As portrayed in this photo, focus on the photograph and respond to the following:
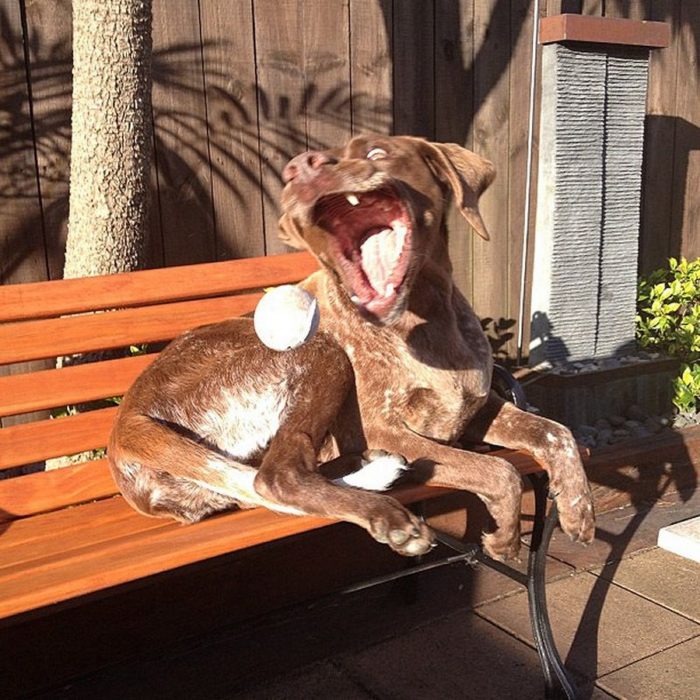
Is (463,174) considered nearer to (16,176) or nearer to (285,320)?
(285,320)

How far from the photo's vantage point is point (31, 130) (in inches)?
141

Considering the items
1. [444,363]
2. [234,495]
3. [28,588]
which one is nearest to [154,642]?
[234,495]

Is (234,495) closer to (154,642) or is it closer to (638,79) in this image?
(154,642)

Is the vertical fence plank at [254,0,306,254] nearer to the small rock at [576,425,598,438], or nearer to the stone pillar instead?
the stone pillar

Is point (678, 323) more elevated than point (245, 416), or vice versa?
point (245, 416)

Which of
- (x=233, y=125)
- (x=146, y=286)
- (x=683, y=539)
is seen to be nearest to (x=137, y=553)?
(x=146, y=286)

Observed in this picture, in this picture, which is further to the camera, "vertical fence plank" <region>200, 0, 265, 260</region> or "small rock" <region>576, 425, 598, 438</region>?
"small rock" <region>576, 425, 598, 438</region>

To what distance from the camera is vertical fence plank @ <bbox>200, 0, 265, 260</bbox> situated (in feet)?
13.0

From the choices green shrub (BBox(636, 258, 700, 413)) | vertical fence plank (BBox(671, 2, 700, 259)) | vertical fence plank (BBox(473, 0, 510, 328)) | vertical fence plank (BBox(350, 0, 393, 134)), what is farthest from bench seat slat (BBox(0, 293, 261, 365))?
vertical fence plank (BBox(671, 2, 700, 259))

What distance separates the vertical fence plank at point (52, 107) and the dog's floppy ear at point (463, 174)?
1.84 metres

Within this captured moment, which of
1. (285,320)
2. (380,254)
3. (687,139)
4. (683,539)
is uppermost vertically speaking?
(687,139)

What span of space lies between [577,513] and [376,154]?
1.24m

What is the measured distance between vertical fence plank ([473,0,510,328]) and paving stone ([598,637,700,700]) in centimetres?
247

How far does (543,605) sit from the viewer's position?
2684mm
